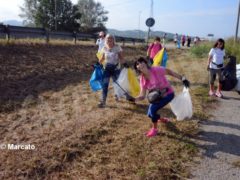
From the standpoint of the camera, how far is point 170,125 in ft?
22.1

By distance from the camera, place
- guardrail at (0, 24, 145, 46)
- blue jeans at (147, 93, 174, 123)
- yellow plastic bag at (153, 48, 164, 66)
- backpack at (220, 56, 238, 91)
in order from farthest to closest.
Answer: guardrail at (0, 24, 145, 46) < yellow plastic bag at (153, 48, 164, 66) < backpack at (220, 56, 238, 91) < blue jeans at (147, 93, 174, 123)

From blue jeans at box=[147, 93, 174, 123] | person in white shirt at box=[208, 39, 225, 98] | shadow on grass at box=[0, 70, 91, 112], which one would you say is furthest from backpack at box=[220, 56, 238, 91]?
Result: shadow on grass at box=[0, 70, 91, 112]

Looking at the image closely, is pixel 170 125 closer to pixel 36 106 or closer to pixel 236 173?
pixel 236 173

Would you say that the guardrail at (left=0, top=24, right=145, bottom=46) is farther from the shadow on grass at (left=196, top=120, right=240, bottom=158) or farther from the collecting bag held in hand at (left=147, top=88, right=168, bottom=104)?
the shadow on grass at (left=196, top=120, right=240, bottom=158)

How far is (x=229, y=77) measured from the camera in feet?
31.7

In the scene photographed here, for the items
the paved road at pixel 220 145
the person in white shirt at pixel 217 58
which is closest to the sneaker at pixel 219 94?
the person in white shirt at pixel 217 58

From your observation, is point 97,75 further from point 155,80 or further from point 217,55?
point 217,55

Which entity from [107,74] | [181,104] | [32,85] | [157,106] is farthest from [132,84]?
[32,85]

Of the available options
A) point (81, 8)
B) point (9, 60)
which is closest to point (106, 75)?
point (9, 60)

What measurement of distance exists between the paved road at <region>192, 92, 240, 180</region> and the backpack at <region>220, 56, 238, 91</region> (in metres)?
1.25

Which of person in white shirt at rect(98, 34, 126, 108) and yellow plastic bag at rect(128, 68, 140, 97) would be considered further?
yellow plastic bag at rect(128, 68, 140, 97)

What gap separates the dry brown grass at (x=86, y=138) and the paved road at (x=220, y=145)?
21cm

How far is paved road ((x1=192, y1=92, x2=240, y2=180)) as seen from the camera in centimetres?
482

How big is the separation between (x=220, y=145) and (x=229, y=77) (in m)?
4.22
